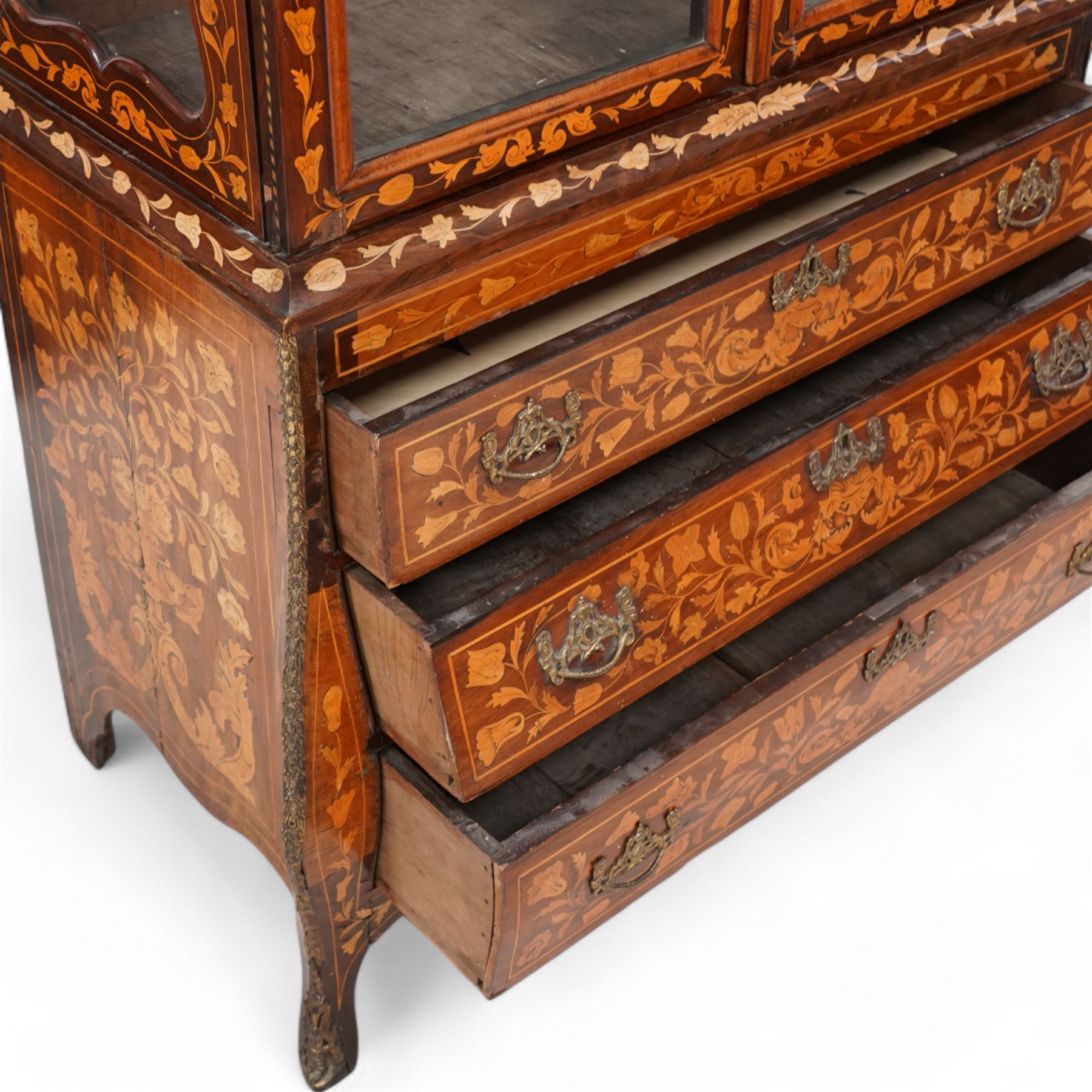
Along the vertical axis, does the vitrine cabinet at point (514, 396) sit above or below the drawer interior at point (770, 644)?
above

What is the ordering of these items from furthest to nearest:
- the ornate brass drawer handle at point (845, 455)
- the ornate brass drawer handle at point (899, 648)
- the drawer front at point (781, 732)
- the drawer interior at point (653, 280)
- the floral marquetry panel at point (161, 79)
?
the ornate brass drawer handle at point (899, 648) < the ornate brass drawer handle at point (845, 455) < the drawer front at point (781, 732) < the drawer interior at point (653, 280) < the floral marquetry panel at point (161, 79)

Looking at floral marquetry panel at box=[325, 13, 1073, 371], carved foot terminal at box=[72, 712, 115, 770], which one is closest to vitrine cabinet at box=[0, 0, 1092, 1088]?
floral marquetry panel at box=[325, 13, 1073, 371]

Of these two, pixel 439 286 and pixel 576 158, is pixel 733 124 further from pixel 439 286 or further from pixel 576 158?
pixel 439 286

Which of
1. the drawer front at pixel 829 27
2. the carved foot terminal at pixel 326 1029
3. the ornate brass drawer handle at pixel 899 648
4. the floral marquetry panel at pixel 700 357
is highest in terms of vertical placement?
the drawer front at pixel 829 27

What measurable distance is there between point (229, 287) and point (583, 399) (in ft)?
1.05

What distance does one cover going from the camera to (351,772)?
1586 millimetres

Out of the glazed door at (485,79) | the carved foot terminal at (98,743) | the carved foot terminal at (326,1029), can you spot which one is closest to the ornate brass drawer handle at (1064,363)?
the glazed door at (485,79)

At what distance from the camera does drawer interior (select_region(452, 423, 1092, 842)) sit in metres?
1.69

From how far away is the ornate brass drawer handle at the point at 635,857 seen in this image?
1.59m

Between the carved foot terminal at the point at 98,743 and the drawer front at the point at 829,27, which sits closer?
the drawer front at the point at 829,27

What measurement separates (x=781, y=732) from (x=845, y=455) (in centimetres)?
29

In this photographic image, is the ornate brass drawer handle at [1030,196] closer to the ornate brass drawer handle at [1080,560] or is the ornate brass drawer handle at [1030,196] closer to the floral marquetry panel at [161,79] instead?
the ornate brass drawer handle at [1080,560]

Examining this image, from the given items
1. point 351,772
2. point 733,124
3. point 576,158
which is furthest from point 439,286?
point 351,772

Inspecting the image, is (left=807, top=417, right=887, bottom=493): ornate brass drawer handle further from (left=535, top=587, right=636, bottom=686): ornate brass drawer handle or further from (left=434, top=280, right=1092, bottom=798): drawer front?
(left=535, top=587, right=636, bottom=686): ornate brass drawer handle
